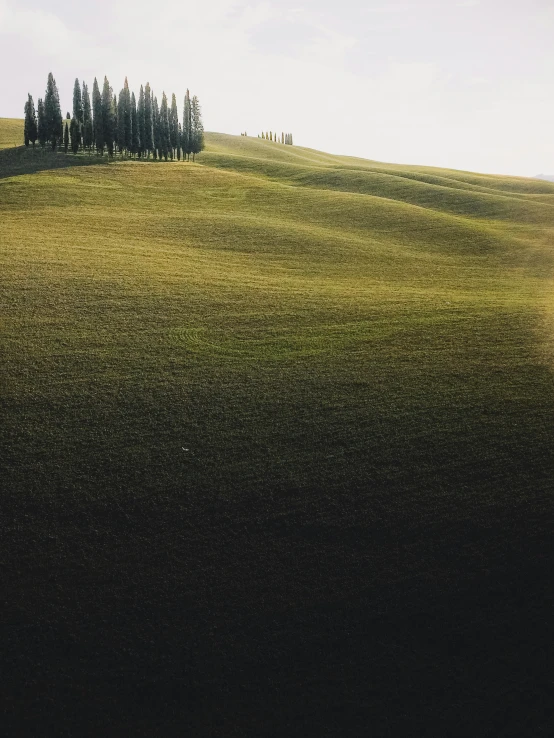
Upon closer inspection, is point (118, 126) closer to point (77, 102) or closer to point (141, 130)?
point (141, 130)

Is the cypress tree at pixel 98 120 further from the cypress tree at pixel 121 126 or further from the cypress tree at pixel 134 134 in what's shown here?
the cypress tree at pixel 134 134

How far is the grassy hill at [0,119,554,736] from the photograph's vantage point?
1372cm

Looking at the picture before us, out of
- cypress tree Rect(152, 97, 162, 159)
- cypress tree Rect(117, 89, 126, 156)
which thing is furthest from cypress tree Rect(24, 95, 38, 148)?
cypress tree Rect(152, 97, 162, 159)

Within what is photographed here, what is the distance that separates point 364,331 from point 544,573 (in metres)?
14.9

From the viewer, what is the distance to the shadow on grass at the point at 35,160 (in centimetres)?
7212

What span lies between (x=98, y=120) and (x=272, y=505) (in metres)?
93.1

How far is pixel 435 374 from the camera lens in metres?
24.1

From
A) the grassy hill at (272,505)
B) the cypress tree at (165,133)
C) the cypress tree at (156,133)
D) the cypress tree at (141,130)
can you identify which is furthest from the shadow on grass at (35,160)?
the grassy hill at (272,505)

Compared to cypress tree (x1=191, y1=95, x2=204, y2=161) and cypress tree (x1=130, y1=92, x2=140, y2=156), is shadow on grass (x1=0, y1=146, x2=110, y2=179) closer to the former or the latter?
cypress tree (x1=130, y1=92, x2=140, y2=156)

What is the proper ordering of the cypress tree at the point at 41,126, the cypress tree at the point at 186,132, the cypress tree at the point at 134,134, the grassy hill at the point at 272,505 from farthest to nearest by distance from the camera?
the cypress tree at the point at 186,132 → the cypress tree at the point at 41,126 → the cypress tree at the point at 134,134 → the grassy hill at the point at 272,505

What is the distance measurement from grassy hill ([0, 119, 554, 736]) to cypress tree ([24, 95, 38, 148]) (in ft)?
240

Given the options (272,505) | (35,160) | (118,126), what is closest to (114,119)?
(118,126)

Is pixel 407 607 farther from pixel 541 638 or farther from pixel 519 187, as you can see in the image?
pixel 519 187

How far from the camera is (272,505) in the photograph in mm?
17766
